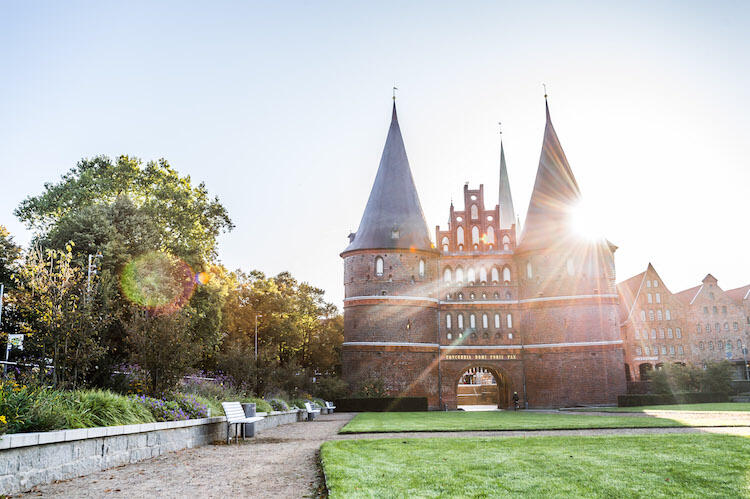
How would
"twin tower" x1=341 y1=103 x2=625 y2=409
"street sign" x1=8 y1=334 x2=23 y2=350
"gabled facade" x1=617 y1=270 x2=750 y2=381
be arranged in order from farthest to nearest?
"gabled facade" x1=617 y1=270 x2=750 y2=381 → "twin tower" x1=341 y1=103 x2=625 y2=409 → "street sign" x1=8 y1=334 x2=23 y2=350

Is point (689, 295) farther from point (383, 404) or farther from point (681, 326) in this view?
point (383, 404)

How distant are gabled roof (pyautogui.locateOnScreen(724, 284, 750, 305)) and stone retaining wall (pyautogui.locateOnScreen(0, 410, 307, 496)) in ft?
251

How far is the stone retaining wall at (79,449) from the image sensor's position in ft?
25.1

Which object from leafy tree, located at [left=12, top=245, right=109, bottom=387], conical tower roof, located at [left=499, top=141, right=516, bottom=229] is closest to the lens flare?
leafy tree, located at [left=12, top=245, right=109, bottom=387]

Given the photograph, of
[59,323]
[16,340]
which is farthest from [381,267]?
[59,323]

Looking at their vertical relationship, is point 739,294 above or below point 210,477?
above

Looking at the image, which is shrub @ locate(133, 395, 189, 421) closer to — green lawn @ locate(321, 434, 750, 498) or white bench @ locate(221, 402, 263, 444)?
white bench @ locate(221, 402, 263, 444)

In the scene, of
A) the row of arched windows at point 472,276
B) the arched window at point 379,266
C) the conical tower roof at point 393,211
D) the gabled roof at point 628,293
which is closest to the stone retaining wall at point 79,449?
the arched window at point 379,266

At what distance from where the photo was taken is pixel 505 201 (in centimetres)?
7231

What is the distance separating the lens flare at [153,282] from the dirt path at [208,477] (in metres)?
16.5

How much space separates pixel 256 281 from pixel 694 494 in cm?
4348

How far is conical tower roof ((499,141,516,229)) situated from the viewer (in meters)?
70.7

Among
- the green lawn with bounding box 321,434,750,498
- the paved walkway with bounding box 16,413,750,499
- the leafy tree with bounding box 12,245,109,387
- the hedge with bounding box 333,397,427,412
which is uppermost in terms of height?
the leafy tree with bounding box 12,245,109,387

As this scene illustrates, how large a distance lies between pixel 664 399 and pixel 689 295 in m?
38.6
